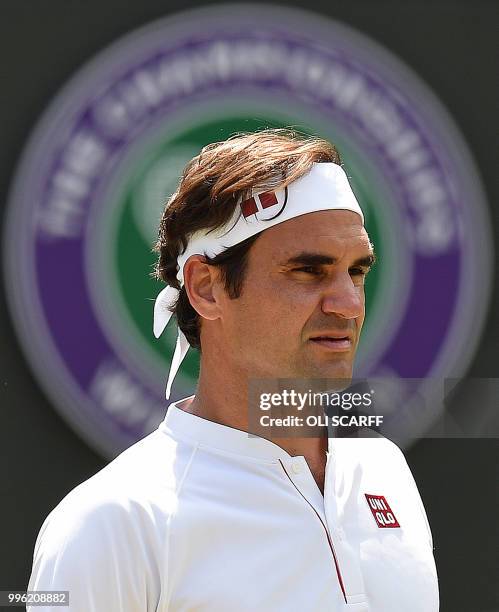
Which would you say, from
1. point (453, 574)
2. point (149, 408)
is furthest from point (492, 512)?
point (149, 408)

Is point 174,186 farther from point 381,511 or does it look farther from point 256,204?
point 381,511

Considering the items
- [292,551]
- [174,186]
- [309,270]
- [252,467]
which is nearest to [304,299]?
[309,270]

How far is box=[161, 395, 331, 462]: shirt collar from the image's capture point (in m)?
1.52

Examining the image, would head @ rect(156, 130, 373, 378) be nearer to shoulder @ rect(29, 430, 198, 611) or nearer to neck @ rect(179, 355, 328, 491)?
neck @ rect(179, 355, 328, 491)

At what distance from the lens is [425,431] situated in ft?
8.36

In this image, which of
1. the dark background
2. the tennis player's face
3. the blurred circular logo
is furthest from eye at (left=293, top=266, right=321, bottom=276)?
the dark background

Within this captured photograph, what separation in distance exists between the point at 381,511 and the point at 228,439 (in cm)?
30

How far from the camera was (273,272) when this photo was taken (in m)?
1.54

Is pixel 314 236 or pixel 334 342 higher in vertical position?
pixel 314 236

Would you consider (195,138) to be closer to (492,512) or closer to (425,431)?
(425,431)

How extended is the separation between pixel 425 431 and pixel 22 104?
Answer: 4.37ft

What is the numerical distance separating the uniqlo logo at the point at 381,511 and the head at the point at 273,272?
0.24 meters

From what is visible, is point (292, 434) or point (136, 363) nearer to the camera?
point (292, 434)

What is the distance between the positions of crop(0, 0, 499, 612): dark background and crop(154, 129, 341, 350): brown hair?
3.08 feet
